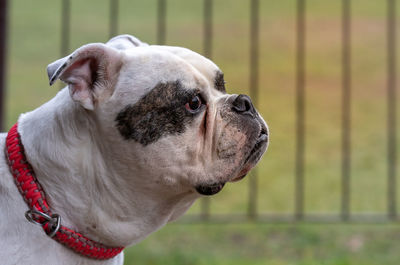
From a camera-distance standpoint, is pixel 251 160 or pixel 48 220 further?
pixel 251 160

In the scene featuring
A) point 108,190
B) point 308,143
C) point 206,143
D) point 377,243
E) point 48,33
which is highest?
point 48,33

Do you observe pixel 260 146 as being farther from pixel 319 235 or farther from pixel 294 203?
pixel 294 203

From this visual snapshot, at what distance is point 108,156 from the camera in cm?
214

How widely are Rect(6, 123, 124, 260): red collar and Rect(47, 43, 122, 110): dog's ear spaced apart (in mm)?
316

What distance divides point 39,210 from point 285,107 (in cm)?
504

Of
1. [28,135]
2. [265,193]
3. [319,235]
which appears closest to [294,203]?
[265,193]

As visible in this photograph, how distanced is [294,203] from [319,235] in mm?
810

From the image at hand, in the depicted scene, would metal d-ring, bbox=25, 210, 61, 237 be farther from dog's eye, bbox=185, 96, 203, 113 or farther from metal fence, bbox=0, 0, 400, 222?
metal fence, bbox=0, 0, 400, 222

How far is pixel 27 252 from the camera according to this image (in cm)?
204

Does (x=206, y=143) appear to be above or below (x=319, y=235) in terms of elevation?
above

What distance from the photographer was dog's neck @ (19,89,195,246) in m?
2.13

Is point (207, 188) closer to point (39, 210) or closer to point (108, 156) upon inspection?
point (108, 156)

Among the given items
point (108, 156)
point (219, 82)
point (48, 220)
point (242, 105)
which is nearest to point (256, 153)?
point (242, 105)

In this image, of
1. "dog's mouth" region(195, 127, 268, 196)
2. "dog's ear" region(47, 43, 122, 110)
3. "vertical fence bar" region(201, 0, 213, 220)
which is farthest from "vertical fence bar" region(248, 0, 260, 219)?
"dog's ear" region(47, 43, 122, 110)
